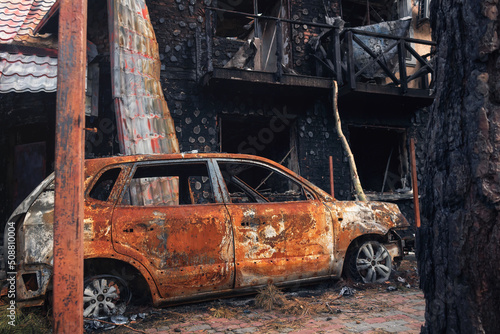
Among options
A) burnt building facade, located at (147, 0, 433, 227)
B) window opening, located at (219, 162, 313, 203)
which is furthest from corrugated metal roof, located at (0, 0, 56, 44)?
window opening, located at (219, 162, 313, 203)

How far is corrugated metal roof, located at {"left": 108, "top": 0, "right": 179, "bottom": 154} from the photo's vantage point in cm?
684

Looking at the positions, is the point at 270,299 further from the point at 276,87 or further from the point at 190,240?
the point at 276,87

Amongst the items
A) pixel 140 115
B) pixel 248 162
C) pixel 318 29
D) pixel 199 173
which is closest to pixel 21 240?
pixel 199 173

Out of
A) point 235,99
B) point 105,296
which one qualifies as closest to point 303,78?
point 235,99

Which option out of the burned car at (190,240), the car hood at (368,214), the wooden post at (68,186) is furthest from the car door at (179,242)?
the wooden post at (68,186)

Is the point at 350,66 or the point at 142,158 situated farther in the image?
the point at 350,66

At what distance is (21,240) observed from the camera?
3.30m

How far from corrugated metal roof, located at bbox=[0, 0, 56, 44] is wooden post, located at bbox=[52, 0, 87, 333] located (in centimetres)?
629

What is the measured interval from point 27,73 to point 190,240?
15.2ft

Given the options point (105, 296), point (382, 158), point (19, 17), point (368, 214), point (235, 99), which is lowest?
point (105, 296)

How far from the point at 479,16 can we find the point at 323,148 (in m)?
7.96

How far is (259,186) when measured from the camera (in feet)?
30.5

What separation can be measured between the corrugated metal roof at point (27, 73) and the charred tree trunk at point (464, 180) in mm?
6032

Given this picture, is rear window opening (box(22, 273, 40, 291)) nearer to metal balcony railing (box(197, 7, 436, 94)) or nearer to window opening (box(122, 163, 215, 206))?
window opening (box(122, 163, 215, 206))
